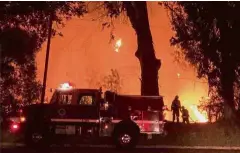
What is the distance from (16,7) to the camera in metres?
18.9

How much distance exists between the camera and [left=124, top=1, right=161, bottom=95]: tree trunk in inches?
835

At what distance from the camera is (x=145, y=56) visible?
69.7ft

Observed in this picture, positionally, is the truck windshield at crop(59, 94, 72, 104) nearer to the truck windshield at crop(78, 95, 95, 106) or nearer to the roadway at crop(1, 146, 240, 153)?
the truck windshield at crop(78, 95, 95, 106)

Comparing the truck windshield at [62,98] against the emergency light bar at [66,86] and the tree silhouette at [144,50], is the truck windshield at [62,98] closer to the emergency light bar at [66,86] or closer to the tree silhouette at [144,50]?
the emergency light bar at [66,86]

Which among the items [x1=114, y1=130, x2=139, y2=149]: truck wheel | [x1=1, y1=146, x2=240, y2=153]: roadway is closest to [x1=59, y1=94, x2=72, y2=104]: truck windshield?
[x1=1, y1=146, x2=240, y2=153]: roadway

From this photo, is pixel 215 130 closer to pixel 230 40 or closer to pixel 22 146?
pixel 230 40

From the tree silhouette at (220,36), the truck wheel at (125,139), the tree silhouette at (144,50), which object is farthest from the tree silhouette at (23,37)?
the tree silhouette at (220,36)

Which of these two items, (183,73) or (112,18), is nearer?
(112,18)

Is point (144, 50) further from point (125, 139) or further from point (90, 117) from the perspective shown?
point (125, 139)

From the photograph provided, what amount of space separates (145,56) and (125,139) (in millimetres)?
6779

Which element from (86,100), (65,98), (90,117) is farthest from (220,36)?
(65,98)

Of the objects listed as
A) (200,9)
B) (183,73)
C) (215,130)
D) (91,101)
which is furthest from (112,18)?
(183,73)

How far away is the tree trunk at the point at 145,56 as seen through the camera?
21203mm

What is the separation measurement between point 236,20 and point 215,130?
4.37 m
